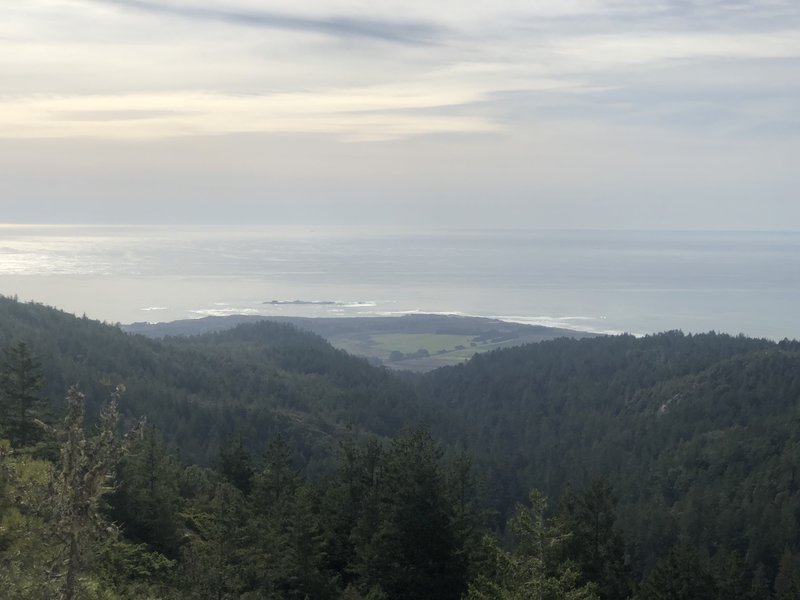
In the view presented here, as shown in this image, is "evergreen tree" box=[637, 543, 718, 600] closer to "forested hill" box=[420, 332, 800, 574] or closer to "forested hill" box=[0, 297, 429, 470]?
"forested hill" box=[420, 332, 800, 574]

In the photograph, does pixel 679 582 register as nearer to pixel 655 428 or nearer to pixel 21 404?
pixel 21 404

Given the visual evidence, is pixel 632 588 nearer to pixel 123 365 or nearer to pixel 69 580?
pixel 69 580

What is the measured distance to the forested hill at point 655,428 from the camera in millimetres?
68819

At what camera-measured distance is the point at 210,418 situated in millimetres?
97000

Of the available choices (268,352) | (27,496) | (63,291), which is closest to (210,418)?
(268,352)

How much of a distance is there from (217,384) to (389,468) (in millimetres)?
A: 92505

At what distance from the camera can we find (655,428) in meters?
111

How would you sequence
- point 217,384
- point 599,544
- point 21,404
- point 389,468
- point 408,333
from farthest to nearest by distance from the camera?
point 408,333 → point 217,384 → point 599,544 → point 21,404 → point 389,468

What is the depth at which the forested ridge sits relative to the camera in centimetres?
1477

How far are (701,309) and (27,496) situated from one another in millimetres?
206995

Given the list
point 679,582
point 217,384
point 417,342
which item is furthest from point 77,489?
point 417,342

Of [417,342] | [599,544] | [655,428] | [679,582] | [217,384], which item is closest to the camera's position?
[679,582]

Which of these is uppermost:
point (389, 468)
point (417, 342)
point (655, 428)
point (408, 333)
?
point (408, 333)

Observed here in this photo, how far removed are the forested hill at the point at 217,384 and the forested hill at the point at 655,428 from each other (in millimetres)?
14455
